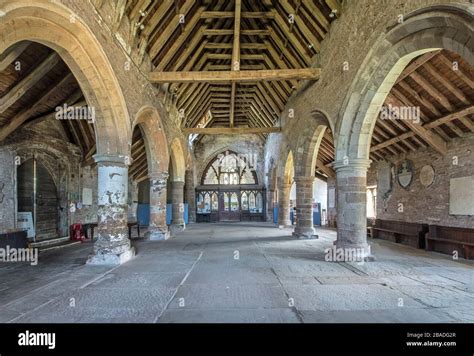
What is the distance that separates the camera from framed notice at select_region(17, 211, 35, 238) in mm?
6805

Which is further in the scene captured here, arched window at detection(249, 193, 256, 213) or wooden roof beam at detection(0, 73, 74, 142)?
arched window at detection(249, 193, 256, 213)

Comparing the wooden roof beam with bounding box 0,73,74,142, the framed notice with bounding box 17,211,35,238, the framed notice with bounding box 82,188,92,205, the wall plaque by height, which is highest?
the wooden roof beam with bounding box 0,73,74,142

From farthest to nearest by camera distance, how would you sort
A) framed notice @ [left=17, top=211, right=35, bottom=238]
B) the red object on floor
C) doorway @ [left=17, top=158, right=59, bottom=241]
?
the red object on floor < doorway @ [left=17, top=158, right=59, bottom=241] < framed notice @ [left=17, top=211, right=35, bottom=238]

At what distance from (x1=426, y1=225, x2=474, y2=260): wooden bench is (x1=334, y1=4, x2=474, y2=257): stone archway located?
2.15m

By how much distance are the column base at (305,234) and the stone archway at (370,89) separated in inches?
105

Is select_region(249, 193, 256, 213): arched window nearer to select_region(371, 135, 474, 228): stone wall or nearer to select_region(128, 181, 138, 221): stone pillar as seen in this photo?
select_region(128, 181, 138, 221): stone pillar

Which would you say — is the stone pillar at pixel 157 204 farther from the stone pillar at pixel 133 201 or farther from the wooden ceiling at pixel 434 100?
the wooden ceiling at pixel 434 100

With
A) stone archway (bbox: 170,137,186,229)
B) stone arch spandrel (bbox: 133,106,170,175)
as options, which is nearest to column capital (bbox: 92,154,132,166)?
stone arch spandrel (bbox: 133,106,170,175)

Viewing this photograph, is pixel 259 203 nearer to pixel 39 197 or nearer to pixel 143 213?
pixel 143 213

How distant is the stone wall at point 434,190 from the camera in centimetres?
609

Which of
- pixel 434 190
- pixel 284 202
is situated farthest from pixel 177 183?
pixel 434 190

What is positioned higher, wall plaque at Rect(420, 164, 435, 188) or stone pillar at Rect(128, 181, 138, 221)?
wall plaque at Rect(420, 164, 435, 188)

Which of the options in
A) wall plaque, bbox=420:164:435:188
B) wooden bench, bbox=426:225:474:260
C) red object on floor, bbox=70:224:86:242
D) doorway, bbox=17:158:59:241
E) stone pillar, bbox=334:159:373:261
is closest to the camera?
stone pillar, bbox=334:159:373:261

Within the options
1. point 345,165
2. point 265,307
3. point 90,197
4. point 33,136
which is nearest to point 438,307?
point 265,307
